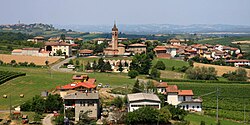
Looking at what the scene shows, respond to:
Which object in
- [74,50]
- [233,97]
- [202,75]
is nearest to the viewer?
[233,97]

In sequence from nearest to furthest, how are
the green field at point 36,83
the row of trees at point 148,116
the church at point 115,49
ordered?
the row of trees at point 148,116 < the green field at point 36,83 < the church at point 115,49

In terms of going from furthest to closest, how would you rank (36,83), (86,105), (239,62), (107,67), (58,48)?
(58,48) < (239,62) < (107,67) < (36,83) < (86,105)

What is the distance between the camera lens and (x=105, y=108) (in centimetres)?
3597

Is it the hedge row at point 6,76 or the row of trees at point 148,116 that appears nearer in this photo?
the row of trees at point 148,116

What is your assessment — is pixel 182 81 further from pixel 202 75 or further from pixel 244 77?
pixel 244 77

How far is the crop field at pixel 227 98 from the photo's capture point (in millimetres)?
36825

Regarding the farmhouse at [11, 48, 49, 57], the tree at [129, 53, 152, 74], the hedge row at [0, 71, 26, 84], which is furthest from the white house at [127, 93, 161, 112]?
the farmhouse at [11, 48, 49, 57]

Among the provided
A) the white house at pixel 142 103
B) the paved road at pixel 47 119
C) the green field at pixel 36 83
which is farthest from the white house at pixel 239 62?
the paved road at pixel 47 119

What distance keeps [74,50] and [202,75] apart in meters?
35.3

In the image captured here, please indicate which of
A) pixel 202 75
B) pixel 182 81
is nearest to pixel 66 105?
pixel 182 81

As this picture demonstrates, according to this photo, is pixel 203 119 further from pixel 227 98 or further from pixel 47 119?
pixel 47 119

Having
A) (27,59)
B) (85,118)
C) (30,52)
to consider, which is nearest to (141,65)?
(27,59)

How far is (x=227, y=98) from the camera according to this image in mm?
44312

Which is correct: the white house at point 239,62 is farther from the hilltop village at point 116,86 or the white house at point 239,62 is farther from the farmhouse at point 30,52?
the farmhouse at point 30,52
